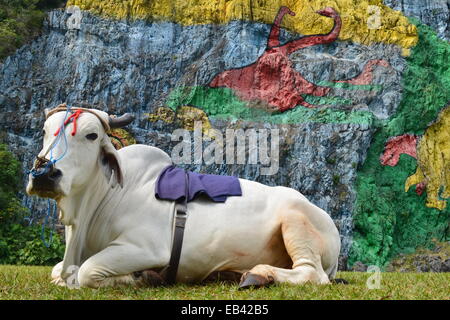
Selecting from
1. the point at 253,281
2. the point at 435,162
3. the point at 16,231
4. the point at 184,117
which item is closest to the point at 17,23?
the point at 184,117

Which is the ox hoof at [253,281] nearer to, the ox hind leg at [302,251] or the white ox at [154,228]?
the white ox at [154,228]

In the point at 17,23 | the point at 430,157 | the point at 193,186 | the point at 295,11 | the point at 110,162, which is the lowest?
the point at 193,186

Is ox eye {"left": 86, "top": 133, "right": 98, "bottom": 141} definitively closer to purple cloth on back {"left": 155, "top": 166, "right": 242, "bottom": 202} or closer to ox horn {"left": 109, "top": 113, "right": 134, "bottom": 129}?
ox horn {"left": 109, "top": 113, "right": 134, "bottom": 129}

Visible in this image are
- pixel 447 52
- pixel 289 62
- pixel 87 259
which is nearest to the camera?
pixel 87 259

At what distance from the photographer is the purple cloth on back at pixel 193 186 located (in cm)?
357

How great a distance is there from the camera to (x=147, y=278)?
3.33 meters

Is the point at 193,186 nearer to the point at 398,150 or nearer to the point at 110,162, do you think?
the point at 110,162

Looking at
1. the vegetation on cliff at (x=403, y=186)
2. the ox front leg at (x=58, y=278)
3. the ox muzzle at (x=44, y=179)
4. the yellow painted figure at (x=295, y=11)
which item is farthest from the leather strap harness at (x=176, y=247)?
the yellow painted figure at (x=295, y=11)

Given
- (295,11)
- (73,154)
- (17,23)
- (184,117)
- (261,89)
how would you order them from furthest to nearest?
(295,11) → (261,89) → (17,23) → (184,117) → (73,154)

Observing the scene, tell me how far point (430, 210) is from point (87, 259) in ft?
52.2

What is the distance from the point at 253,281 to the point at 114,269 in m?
0.83

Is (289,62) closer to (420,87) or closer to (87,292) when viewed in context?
(420,87)

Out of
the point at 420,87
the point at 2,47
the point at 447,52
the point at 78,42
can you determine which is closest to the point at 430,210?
the point at 420,87

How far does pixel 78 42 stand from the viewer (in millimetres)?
17672
